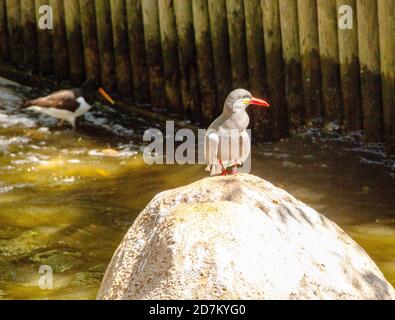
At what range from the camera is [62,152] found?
1106 centimetres

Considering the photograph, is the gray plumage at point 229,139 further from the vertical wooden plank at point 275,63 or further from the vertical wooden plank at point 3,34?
the vertical wooden plank at point 3,34

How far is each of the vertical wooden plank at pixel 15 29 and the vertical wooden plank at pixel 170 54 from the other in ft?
9.22

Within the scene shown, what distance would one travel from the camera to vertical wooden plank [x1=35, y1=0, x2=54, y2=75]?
1298cm

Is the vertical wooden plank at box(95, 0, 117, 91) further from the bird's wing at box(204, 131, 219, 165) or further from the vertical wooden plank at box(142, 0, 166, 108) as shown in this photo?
the bird's wing at box(204, 131, 219, 165)

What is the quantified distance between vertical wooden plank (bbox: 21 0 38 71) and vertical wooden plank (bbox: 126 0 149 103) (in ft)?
6.22

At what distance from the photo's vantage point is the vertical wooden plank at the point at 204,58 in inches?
435

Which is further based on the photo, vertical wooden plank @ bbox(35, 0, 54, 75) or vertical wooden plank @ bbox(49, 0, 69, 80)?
vertical wooden plank @ bbox(35, 0, 54, 75)

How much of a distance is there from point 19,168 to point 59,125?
1950 millimetres

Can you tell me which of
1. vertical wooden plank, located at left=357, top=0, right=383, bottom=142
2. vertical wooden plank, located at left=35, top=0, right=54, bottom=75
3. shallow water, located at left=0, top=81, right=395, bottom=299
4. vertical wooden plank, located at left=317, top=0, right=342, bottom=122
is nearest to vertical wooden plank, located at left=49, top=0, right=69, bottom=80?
vertical wooden plank, located at left=35, top=0, right=54, bottom=75

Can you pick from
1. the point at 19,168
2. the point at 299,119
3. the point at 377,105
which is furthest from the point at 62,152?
the point at 377,105

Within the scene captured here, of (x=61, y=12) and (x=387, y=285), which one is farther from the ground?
(x=61, y=12)

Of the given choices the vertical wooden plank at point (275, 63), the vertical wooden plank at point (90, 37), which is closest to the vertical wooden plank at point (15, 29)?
the vertical wooden plank at point (90, 37)
